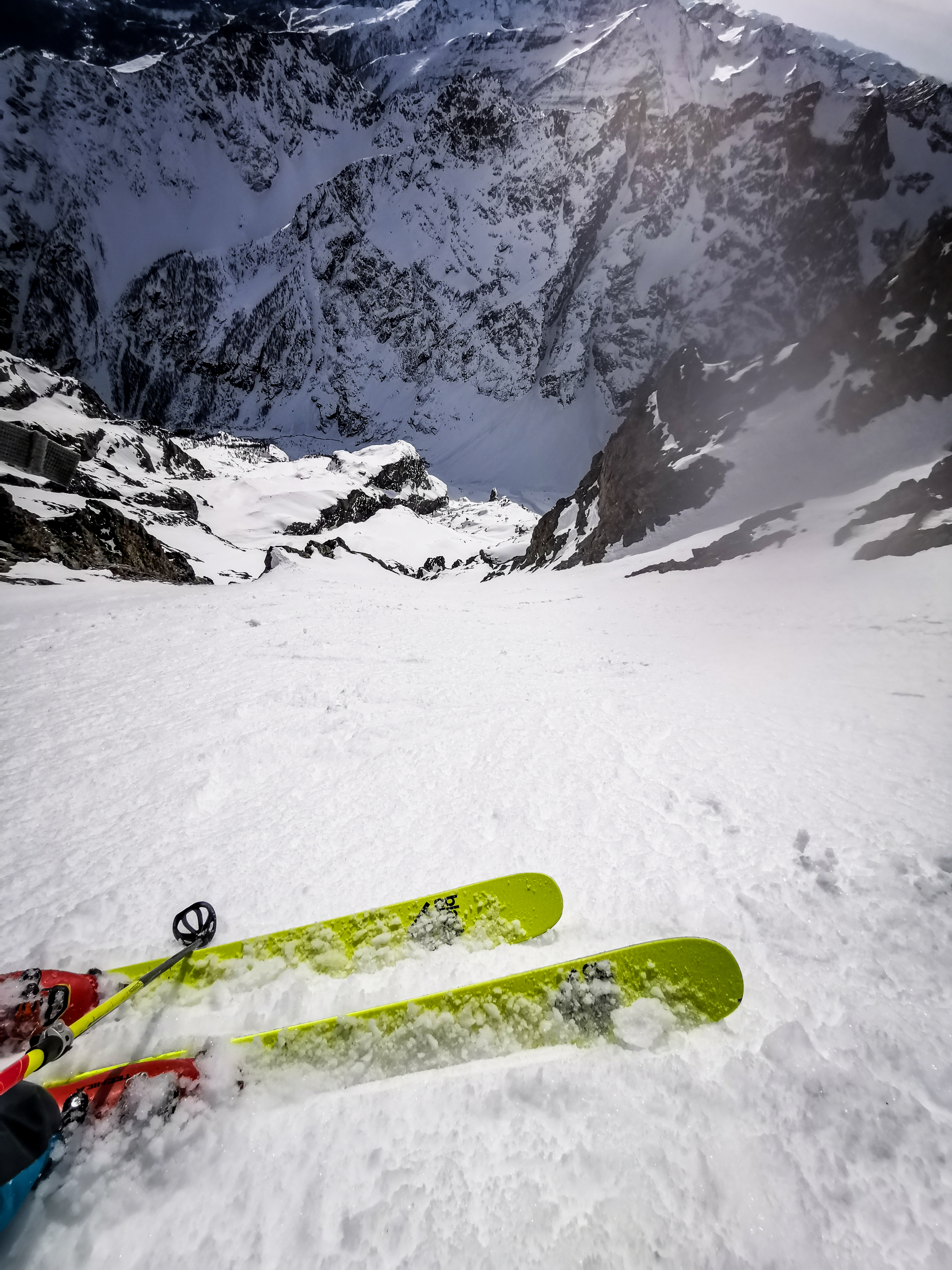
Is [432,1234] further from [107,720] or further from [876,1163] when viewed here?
[107,720]

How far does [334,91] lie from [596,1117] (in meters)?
189

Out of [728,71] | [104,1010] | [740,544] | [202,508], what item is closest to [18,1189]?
[104,1010]

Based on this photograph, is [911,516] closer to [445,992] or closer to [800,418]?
[800,418]

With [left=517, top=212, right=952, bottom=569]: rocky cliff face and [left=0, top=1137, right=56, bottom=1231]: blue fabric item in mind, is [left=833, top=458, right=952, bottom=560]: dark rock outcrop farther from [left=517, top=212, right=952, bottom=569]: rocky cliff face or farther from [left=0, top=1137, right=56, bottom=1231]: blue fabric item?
[left=0, top=1137, right=56, bottom=1231]: blue fabric item

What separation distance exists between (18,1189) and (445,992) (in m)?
1.49

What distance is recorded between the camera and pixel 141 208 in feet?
397

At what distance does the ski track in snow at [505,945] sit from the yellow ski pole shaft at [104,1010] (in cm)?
16

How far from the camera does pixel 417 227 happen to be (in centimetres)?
11288

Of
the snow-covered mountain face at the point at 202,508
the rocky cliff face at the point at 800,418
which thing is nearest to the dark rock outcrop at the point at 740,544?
the rocky cliff face at the point at 800,418

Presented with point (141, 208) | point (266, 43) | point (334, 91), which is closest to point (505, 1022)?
point (141, 208)

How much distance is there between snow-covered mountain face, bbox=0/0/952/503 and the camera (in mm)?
100562

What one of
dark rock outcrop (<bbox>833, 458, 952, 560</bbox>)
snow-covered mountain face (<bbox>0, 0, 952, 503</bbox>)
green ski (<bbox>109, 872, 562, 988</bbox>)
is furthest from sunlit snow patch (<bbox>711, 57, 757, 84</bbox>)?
green ski (<bbox>109, 872, 562, 988</bbox>)

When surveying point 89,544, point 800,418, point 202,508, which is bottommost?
point 89,544

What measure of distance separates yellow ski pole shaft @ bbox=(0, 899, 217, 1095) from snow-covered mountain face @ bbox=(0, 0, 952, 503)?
312 feet
